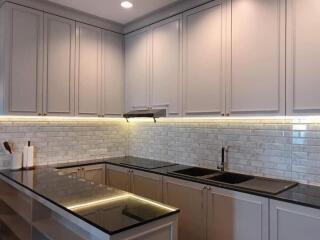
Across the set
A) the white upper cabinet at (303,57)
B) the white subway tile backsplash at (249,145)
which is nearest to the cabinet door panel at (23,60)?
the white subway tile backsplash at (249,145)

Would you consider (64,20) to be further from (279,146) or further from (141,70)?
(279,146)

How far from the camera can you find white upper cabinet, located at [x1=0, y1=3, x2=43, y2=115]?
2742 millimetres

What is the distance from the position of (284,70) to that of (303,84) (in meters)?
0.19

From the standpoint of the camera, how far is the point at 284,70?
212 cm

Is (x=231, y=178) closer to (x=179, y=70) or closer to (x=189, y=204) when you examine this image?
(x=189, y=204)

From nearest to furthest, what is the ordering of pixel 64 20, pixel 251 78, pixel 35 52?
pixel 251 78 < pixel 35 52 < pixel 64 20

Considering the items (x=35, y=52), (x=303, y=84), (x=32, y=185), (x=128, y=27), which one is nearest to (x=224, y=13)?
(x=303, y=84)

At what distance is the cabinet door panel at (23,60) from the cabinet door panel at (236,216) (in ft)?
7.12

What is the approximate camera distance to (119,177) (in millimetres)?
3271

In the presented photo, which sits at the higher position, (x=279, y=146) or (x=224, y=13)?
(x=224, y=13)

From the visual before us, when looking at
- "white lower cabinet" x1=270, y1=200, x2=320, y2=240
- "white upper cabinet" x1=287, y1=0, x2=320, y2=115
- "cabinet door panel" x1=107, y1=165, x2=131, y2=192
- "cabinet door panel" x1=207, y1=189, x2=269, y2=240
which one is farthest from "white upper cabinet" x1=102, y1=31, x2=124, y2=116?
"white lower cabinet" x1=270, y1=200, x2=320, y2=240

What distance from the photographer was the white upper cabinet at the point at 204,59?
2.55 meters

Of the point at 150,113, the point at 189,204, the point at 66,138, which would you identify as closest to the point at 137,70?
the point at 150,113

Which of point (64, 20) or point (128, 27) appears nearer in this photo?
point (64, 20)
